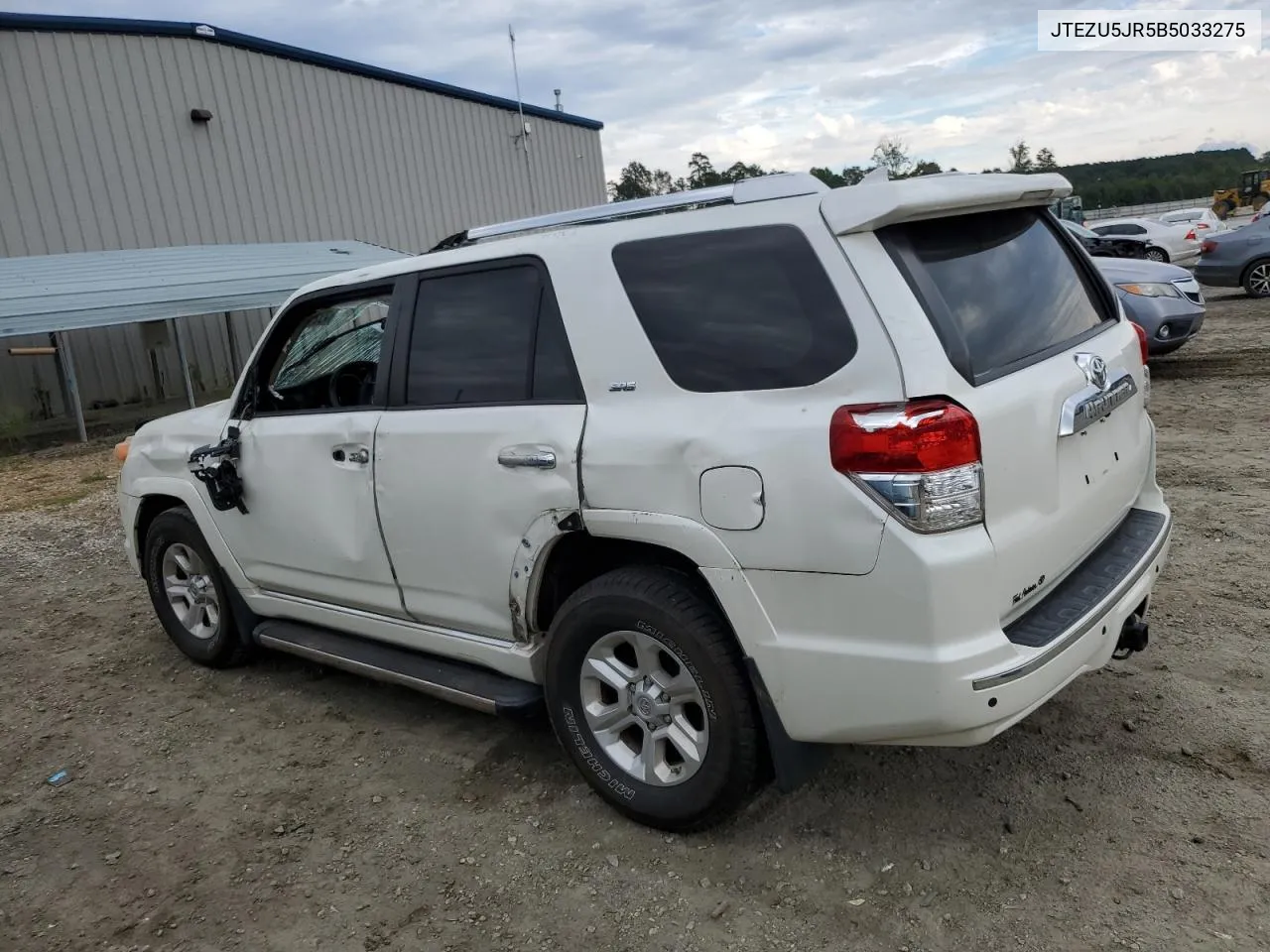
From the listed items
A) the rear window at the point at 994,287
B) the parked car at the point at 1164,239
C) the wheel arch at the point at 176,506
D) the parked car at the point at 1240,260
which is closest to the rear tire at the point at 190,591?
the wheel arch at the point at 176,506

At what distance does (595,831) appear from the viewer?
3.13 metres

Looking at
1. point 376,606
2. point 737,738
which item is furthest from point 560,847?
point 376,606

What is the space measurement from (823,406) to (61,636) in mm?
5047

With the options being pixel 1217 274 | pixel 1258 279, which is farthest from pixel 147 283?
pixel 1258 279

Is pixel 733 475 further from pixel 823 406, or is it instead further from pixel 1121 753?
pixel 1121 753

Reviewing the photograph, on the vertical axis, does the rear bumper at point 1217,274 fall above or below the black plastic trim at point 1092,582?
above

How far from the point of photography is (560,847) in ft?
10.1

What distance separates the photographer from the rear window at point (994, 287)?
2547mm

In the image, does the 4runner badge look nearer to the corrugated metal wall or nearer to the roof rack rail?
the roof rack rail

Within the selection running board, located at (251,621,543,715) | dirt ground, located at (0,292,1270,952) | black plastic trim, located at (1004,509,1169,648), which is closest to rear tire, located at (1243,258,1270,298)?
dirt ground, located at (0,292,1270,952)

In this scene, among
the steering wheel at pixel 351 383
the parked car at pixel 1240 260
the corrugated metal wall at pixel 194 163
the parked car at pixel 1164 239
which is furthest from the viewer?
the parked car at pixel 1164 239

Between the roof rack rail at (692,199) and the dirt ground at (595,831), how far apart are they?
1957 millimetres

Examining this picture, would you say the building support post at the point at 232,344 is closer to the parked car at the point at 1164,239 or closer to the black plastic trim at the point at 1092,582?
the black plastic trim at the point at 1092,582

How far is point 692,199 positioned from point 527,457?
0.97 meters
